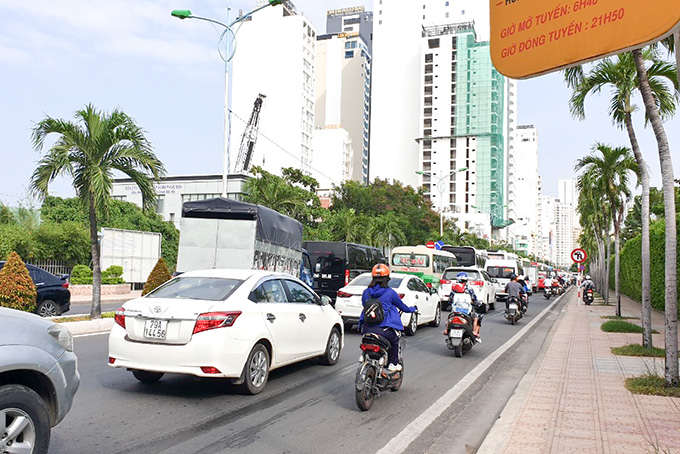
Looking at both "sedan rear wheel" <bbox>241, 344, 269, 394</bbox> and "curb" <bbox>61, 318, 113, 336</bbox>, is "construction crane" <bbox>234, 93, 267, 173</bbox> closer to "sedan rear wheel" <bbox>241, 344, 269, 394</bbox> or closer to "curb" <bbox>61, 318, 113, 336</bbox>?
"curb" <bbox>61, 318, 113, 336</bbox>

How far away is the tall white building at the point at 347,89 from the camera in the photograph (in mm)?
157250

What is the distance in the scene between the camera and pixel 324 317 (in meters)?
9.54

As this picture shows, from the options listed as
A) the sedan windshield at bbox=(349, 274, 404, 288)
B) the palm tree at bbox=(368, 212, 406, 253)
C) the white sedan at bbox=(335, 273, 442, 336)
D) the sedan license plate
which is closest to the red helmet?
the sedan license plate

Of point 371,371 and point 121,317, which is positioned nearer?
point 371,371

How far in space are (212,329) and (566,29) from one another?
4.98 meters

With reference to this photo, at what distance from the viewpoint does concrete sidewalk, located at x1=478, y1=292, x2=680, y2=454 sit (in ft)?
18.7

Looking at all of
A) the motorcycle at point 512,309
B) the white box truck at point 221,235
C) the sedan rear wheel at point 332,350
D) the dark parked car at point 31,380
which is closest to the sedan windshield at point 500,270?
the motorcycle at point 512,309

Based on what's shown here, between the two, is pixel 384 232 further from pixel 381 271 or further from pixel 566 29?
pixel 566 29

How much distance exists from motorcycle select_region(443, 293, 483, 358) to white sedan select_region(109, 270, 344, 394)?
14.2 ft

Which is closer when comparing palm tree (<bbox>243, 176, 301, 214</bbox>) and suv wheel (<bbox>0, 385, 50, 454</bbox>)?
suv wheel (<bbox>0, 385, 50, 454</bbox>)

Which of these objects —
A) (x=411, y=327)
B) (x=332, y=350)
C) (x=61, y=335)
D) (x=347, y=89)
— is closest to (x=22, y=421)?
(x=61, y=335)

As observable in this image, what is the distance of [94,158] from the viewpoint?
50.7ft

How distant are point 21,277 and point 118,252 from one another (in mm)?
20583

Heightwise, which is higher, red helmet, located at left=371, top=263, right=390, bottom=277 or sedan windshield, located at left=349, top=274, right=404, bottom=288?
red helmet, located at left=371, top=263, right=390, bottom=277
